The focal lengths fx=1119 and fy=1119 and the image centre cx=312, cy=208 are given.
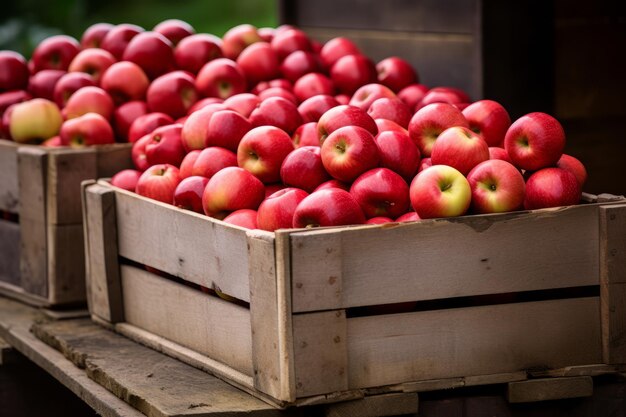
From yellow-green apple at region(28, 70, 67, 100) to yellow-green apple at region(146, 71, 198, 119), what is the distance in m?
0.53

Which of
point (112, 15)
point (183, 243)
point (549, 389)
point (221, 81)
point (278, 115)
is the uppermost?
point (112, 15)

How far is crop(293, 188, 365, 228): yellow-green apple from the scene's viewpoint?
2.59 metres

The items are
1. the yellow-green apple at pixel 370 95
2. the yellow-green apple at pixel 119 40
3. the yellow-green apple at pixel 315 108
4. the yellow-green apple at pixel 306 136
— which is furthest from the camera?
the yellow-green apple at pixel 119 40

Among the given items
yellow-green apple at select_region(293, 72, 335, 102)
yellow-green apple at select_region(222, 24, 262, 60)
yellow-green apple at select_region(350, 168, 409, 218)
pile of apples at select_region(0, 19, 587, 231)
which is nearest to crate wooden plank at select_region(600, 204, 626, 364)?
pile of apples at select_region(0, 19, 587, 231)

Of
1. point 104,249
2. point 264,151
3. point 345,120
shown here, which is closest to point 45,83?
point 104,249

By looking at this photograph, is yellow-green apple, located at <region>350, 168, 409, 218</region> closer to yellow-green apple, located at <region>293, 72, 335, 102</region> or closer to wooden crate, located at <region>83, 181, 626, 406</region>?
wooden crate, located at <region>83, 181, 626, 406</region>

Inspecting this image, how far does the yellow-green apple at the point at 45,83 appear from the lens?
14.0 feet

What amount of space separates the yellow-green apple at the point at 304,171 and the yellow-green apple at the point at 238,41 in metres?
1.58

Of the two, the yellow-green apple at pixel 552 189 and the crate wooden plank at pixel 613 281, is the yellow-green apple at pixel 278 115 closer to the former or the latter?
the yellow-green apple at pixel 552 189

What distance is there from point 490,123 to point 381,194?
1.63ft

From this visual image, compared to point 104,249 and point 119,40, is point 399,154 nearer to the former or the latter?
point 104,249

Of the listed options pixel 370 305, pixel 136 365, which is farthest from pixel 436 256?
pixel 136 365

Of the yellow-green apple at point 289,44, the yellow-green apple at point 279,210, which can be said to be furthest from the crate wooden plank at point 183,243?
the yellow-green apple at point 289,44

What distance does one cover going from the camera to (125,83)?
403 cm
